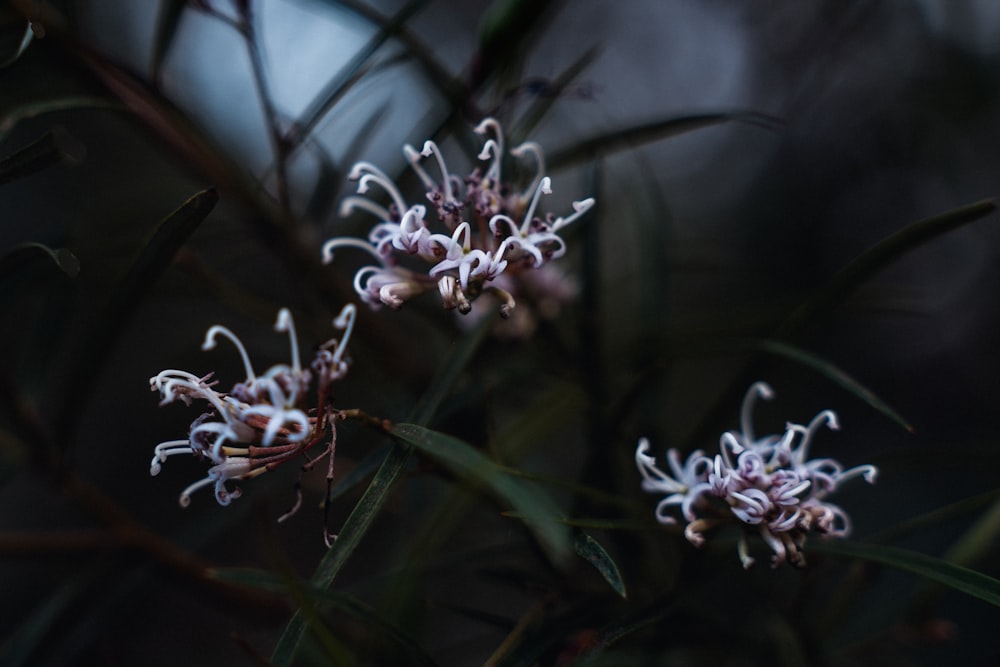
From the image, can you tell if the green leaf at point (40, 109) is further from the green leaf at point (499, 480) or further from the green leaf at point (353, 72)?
the green leaf at point (499, 480)

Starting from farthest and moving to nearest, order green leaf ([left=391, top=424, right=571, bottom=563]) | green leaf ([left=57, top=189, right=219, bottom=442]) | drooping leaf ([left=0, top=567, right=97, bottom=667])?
drooping leaf ([left=0, top=567, right=97, bottom=667]) < green leaf ([left=57, top=189, right=219, bottom=442]) < green leaf ([left=391, top=424, right=571, bottom=563])

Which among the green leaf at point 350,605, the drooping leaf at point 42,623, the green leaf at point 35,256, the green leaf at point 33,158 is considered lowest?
the drooping leaf at point 42,623

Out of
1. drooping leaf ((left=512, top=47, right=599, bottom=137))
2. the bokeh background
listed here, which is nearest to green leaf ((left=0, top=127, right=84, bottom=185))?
the bokeh background

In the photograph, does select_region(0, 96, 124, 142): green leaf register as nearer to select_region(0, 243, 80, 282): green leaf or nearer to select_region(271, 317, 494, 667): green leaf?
select_region(0, 243, 80, 282): green leaf

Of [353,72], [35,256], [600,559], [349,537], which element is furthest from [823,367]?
[35,256]

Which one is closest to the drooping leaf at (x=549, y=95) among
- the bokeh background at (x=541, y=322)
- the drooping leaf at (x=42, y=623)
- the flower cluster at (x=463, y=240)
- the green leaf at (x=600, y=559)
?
the bokeh background at (x=541, y=322)
